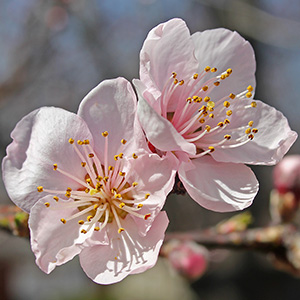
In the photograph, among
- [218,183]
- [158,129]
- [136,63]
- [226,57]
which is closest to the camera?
[158,129]

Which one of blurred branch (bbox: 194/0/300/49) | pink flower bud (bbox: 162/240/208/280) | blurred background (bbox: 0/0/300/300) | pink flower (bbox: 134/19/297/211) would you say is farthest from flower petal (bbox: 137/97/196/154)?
blurred branch (bbox: 194/0/300/49)

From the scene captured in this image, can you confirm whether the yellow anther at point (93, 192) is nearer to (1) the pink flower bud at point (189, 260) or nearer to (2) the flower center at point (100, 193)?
(2) the flower center at point (100, 193)

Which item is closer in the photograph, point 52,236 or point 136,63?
point 52,236

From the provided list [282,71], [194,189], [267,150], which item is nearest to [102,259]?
[194,189]

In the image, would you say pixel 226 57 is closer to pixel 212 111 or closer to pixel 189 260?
pixel 212 111

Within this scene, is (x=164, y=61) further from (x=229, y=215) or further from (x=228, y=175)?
(x=229, y=215)

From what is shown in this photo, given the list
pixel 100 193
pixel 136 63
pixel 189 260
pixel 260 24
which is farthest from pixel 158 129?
pixel 136 63
